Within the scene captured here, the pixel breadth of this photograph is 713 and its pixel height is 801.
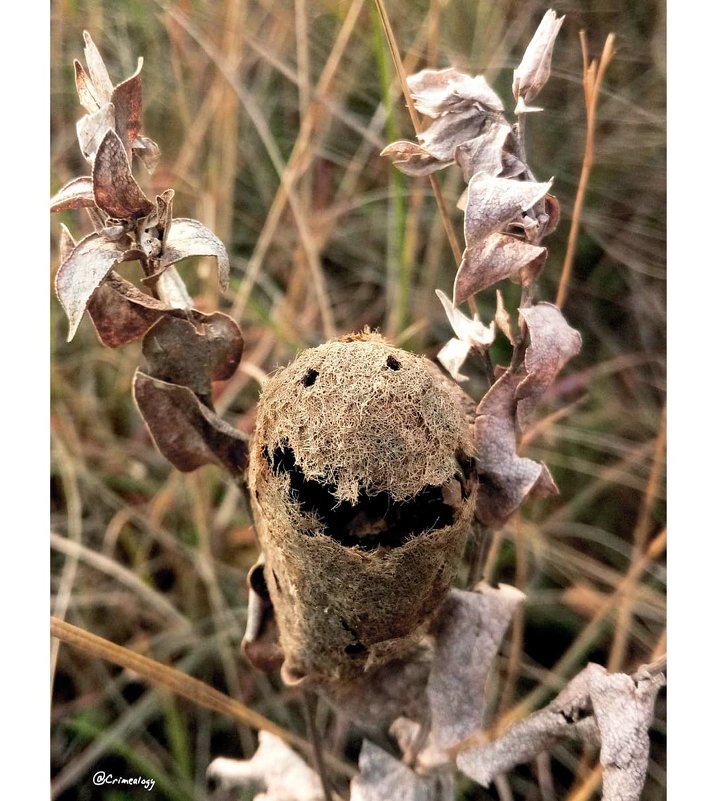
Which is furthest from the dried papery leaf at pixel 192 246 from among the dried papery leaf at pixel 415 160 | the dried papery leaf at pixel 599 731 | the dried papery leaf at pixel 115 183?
the dried papery leaf at pixel 599 731

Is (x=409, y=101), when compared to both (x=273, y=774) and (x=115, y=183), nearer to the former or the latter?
(x=115, y=183)

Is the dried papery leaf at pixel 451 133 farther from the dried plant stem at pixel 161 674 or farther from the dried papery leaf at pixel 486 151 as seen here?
the dried plant stem at pixel 161 674

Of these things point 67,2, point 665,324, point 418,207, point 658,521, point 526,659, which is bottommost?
point 526,659

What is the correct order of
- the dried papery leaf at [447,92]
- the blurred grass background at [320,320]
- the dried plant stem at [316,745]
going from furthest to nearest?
A: 1. the blurred grass background at [320,320]
2. the dried plant stem at [316,745]
3. the dried papery leaf at [447,92]

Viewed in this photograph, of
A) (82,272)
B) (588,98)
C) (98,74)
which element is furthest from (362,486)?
(588,98)

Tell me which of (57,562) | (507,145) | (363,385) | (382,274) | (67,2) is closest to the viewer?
(363,385)

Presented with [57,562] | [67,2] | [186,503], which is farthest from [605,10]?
[57,562]

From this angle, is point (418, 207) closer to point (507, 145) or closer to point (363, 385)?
point (507, 145)
